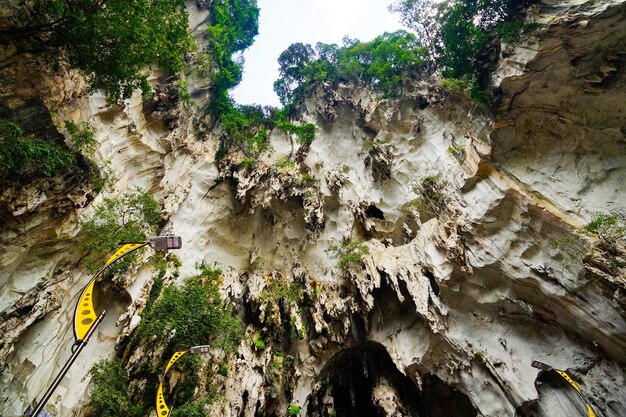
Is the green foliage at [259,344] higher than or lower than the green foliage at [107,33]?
lower

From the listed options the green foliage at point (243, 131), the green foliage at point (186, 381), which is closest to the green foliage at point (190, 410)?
the green foliage at point (186, 381)

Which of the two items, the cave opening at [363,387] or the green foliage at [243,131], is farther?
the green foliage at [243,131]

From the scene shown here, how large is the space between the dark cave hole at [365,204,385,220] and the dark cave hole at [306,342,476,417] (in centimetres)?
696

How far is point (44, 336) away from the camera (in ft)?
31.0

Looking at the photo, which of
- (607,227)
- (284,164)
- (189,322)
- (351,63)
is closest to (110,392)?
(189,322)

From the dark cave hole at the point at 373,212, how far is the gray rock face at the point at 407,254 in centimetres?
8

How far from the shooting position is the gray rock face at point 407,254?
1002 centimetres

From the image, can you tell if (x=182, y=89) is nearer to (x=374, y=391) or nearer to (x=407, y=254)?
(x=407, y=254)

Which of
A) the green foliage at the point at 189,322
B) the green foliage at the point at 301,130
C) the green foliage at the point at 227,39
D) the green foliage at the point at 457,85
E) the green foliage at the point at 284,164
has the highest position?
the green foliage at the point at 227,39

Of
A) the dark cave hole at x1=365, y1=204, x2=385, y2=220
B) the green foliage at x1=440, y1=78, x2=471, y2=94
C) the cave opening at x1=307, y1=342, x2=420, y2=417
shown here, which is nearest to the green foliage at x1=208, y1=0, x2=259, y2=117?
the dark cave hole at x1=365, y1=204, x2=385, y2=220

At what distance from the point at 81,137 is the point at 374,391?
15761 mm

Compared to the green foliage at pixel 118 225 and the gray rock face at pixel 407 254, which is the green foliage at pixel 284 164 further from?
the green foliage at pixel 118 225

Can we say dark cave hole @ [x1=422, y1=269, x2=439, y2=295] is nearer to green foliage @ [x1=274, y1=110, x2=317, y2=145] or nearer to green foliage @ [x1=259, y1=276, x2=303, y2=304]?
green foliage @ [x1=259, y1=276, x2=303, y2=304]

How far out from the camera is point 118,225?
11.6 metres
